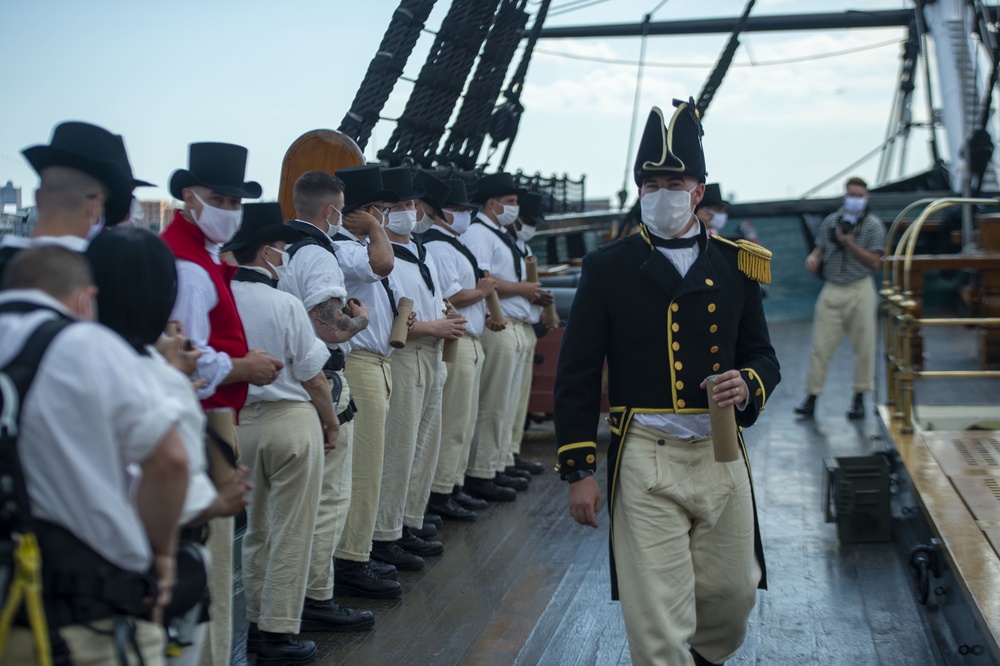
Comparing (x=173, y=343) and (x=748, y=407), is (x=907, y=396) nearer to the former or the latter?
(x=748, y=407)

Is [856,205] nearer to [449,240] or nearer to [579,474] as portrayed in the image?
[449,240]

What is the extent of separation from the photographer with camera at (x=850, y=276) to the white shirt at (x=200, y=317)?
7.73 m

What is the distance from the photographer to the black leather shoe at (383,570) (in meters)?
6.01

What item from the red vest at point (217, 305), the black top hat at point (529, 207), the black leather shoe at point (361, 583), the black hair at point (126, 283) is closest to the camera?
the black hair at point (126, 283)

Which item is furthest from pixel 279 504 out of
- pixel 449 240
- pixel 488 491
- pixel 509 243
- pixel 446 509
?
→ pixel 509 243

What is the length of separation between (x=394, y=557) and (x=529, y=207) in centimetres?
360

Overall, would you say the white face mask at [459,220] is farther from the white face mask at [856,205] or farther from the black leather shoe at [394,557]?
the white face mask at [856,205]

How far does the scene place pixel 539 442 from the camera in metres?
10.5

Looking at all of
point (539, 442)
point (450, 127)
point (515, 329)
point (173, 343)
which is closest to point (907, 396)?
point (515, 329)

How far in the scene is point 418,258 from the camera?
645 centimetres

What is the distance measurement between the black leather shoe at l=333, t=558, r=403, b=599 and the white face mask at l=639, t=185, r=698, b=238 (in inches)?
103

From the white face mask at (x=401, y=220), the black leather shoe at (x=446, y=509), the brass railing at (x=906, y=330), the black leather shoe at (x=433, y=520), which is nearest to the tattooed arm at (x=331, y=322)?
the white face mask at (x=401, y=220)

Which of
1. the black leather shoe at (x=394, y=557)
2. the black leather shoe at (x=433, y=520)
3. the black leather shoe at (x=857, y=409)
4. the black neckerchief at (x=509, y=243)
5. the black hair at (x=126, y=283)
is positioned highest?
the black hair at (x=126, y=283)

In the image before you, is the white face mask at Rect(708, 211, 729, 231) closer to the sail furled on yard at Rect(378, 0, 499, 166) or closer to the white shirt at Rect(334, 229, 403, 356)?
the sail furled on yard at Rect(378, 0, 499, 166)
